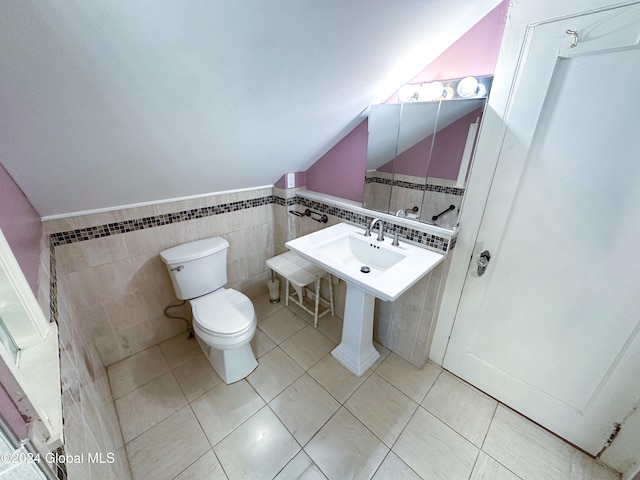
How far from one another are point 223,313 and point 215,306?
10cm

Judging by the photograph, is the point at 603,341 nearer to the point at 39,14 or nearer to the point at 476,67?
the point at 476,67

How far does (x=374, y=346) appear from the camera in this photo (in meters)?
1.90

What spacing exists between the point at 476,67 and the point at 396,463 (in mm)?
1946

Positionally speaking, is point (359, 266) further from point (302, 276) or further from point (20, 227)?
point (20, 227)

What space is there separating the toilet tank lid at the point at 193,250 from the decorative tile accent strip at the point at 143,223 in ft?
0.57

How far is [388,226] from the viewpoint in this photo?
161 cm

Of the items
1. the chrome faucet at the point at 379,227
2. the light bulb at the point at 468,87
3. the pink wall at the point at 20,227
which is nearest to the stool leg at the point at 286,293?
the chrome faucet at the point at 379,227

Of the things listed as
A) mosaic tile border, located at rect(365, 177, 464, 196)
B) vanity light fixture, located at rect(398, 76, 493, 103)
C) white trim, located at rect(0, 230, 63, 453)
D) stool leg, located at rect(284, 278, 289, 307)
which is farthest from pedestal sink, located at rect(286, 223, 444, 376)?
white trim, located at rect(0, 230, 63, 453)

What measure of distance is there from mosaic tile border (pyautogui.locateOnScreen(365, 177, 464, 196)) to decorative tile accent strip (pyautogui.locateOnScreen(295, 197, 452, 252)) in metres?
0.24

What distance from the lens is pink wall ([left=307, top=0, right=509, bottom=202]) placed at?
119cm

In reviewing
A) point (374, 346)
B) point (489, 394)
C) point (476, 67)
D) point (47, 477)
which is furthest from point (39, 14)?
point (489, 394)

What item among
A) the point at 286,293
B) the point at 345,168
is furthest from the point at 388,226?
the point at 286,293

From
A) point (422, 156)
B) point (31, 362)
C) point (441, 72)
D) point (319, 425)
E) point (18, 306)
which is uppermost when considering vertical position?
point (441, 72)

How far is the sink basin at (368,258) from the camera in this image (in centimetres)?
119
